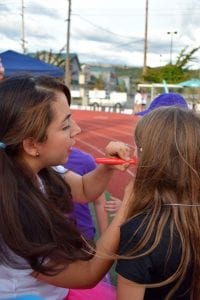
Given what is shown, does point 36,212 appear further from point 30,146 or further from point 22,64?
point 22,64

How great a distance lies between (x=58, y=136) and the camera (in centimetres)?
148

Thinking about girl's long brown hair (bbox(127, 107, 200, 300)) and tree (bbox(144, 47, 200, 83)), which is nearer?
girl's long brown hair (bbox(127, 107, 200, 300))

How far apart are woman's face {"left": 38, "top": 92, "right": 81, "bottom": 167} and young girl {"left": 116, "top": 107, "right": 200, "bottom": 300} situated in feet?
0.90

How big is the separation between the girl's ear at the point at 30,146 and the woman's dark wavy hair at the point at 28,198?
0.05ft

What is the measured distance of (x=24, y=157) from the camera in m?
1.46

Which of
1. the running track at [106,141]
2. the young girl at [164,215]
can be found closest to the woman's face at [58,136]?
the young girl at [164,215]

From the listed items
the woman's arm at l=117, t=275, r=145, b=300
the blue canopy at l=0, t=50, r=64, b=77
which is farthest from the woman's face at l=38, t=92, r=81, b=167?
the blue canopy at l=0, t=50, r=64, b=77

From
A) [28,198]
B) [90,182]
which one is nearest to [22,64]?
[90,182]

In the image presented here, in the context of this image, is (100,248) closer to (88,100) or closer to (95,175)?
(95,175)

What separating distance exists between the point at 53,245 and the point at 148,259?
0.29 m

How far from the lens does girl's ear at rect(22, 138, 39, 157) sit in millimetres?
1417

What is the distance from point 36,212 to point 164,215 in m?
0.37

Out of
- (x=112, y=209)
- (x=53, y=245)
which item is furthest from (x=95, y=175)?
(x=53, y=245)

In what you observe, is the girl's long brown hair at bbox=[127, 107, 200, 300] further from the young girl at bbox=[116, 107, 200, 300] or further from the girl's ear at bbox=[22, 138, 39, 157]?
the girl's ear at bbox=[22, 138, 39, 157]
